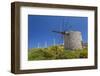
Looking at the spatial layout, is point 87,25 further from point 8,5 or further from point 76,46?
point 8,5

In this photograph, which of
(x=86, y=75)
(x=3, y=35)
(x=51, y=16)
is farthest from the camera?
(x=86, y=75)

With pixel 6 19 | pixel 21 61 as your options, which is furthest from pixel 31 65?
pixel 6 19

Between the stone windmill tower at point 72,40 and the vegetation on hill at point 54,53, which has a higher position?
the stone windmill tower at point 72,40

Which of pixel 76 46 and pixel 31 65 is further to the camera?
pixel 76 46

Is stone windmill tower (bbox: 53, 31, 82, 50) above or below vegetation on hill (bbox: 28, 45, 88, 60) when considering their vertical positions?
above
